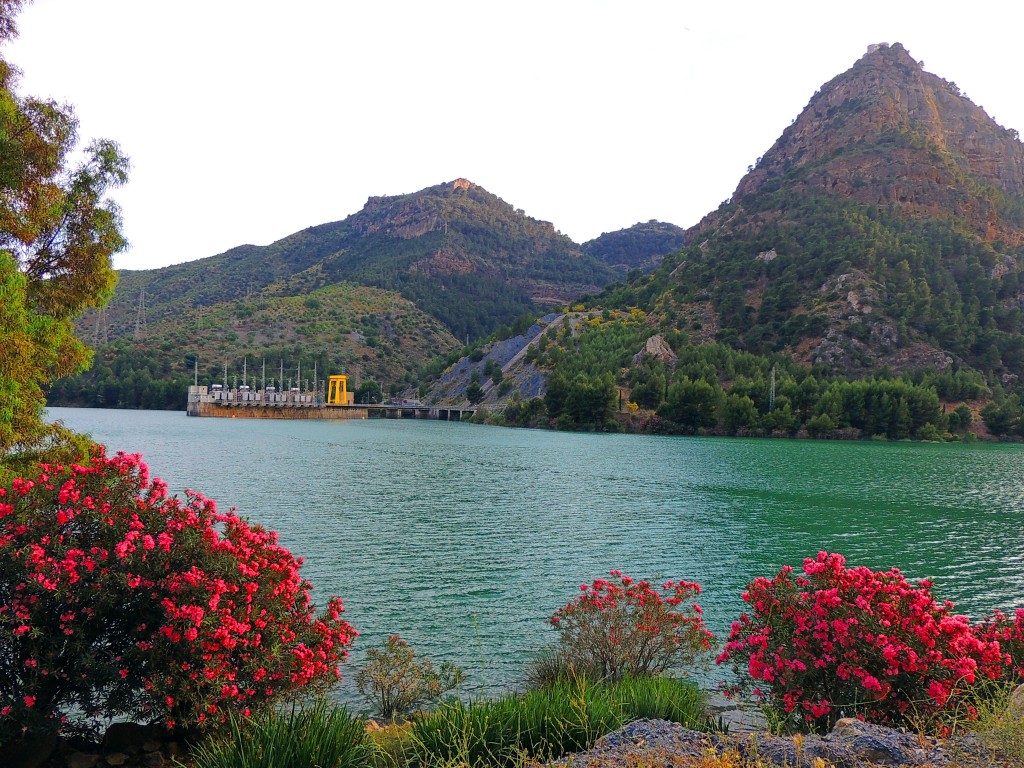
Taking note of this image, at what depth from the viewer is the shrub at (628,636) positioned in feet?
35.7

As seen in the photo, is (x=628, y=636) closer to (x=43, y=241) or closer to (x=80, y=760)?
(x=80, y=760)

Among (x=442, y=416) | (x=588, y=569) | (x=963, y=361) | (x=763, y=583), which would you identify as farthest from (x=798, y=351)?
(x=763, y=583)

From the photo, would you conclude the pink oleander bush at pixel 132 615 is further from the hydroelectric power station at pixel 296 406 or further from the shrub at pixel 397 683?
the hydroelectric power station at pixel 296 406

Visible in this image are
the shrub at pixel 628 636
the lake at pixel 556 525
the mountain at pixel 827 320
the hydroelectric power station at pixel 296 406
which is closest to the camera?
the shrub at pixel 628 636

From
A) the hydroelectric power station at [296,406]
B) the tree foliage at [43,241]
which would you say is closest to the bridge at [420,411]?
the hydroelectric power station at [296,406]

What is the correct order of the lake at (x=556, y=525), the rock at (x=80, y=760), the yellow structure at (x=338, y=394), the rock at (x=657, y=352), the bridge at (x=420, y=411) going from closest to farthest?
the rock at (x=80, y=760) < the lake at (x=556, y=525) < the rock at (x=657, y=352) < the bridge at (x=420, y=411) < the yellow structure at (x=338, y=394)

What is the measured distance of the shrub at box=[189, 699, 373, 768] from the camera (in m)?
6.03

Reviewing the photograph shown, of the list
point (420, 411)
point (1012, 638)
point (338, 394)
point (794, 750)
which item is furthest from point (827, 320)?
point (794, 750)

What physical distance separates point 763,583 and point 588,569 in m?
12.4

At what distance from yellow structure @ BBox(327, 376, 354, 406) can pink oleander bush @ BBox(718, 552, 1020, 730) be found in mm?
159385

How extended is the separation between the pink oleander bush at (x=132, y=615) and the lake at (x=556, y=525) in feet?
14.9

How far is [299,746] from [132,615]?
2948 millimetres

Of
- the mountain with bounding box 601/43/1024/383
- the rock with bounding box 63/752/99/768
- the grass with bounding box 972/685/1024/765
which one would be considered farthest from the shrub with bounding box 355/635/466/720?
the mountain with bounding box 601/43/1024/383

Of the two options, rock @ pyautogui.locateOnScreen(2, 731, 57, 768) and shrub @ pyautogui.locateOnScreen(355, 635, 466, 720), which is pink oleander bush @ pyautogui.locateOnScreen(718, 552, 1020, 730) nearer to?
shrub @ pyautogui.locateOnScreen(355, 635, 466, 720)
